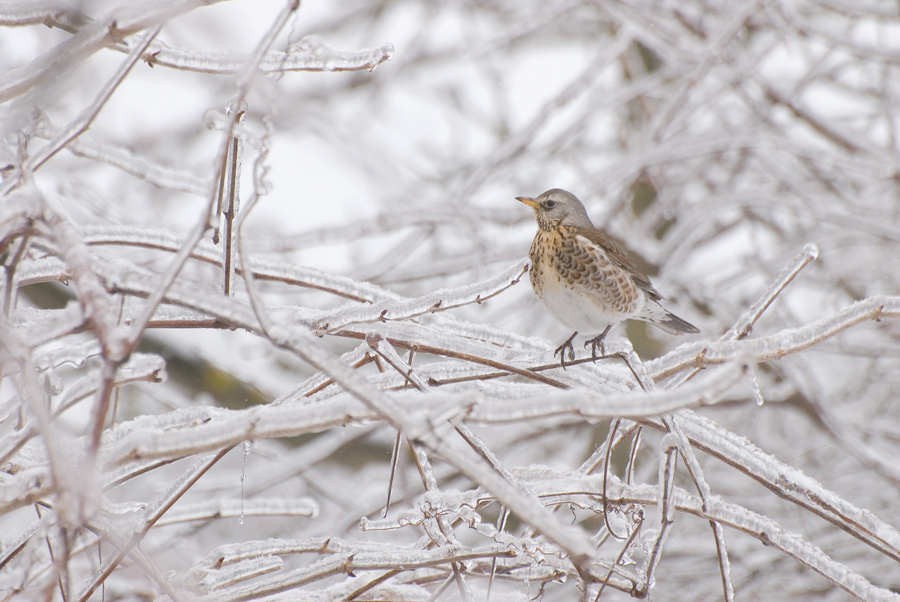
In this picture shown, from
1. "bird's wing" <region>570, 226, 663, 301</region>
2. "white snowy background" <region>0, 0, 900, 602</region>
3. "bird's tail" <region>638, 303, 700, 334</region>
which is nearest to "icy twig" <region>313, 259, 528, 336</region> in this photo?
"white snowy background" <region>0, 0, 900, 602</region>

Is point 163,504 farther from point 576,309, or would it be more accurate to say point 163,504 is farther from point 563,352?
point 576,309

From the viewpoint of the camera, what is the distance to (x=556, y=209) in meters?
3.76

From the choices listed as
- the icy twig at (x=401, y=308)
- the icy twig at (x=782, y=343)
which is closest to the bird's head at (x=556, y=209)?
→ the icy twig at (x=782, y=343)

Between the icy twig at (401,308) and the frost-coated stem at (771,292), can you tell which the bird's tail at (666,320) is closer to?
the frost-coated stem at (771,292)

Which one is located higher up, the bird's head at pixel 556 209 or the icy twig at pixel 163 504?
the bird's head at pixel 556 209

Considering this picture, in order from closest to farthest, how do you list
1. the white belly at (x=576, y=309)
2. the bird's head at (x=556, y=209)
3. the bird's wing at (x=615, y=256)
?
the white belly at (x=576, y=309) < the bird's wing at (x=615, y=256) < the bird's head at (x=556, y=209)

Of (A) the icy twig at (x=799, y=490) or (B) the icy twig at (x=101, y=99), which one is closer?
(B) the icy twig at (x=101, y=99)

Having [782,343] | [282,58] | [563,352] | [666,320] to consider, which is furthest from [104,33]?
[666,320]

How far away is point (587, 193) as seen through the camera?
487 centimetres

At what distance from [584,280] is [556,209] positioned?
48 centimetres

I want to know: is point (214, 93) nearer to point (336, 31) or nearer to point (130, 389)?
point (336, 31)

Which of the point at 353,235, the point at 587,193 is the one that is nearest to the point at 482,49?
the point at 587,193

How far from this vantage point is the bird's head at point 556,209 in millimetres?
3725

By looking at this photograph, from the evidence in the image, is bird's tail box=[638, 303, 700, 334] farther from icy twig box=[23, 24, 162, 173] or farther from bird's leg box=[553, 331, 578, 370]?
icy twig box=[23, 24, 162, 173]
